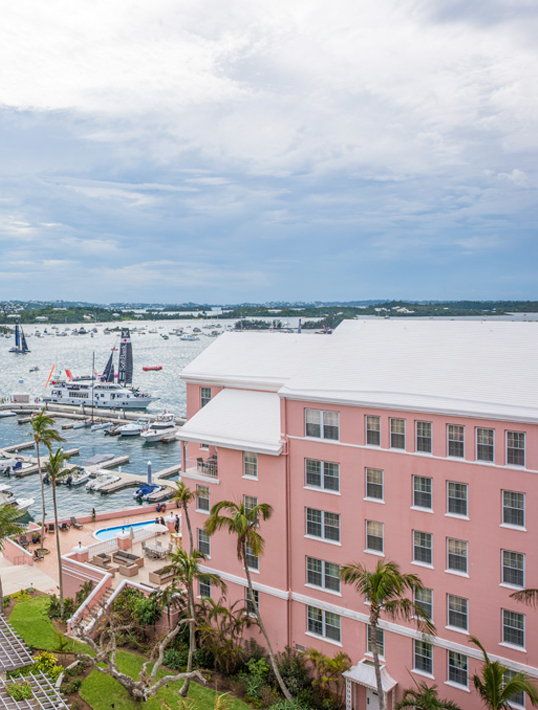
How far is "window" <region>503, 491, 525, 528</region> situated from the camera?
25.3 metres

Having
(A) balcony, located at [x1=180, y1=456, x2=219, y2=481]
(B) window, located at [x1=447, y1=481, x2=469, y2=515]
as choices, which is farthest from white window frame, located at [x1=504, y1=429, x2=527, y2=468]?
(A) balcony, located at [x1=180, y1=456, x2=219, y2=481]

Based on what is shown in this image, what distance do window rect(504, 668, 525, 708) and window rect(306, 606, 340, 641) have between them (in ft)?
28.3

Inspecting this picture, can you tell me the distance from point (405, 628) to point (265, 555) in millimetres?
8485

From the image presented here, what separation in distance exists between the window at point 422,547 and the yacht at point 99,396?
398 ft

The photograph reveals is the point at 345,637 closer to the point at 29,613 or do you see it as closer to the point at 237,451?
the point at 237,451

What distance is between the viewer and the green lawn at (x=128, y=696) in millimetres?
29875

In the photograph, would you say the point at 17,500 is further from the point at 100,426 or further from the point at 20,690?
the point at 20,690

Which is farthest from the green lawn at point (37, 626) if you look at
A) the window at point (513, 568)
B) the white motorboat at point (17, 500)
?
the white motorboat at point (17, 500)

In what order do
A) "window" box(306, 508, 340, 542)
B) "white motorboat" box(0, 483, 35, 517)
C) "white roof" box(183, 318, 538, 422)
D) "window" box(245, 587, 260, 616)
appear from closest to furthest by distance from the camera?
"white roof" box(183, 318, 538, 422) < "window" box(306, 508, 340, 542) < "window" box(245, 587, 260, 616) < "white motorboat" box(0, 483, 35, 517)

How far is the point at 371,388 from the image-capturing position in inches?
1171

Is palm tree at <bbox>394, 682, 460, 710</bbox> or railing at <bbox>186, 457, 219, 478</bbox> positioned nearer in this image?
palm tree at <bbox>394, 682, 460, 710</bbox>

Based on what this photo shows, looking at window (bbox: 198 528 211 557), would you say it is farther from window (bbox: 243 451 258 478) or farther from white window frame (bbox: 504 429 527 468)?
white window frame (bbox: 504 429 527 468)

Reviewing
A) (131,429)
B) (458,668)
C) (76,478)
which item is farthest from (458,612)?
(131,429)

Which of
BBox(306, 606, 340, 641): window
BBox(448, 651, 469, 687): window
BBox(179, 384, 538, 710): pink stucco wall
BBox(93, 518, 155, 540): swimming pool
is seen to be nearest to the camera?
BBox(179, 384, 538, 710): pink stucco wall
